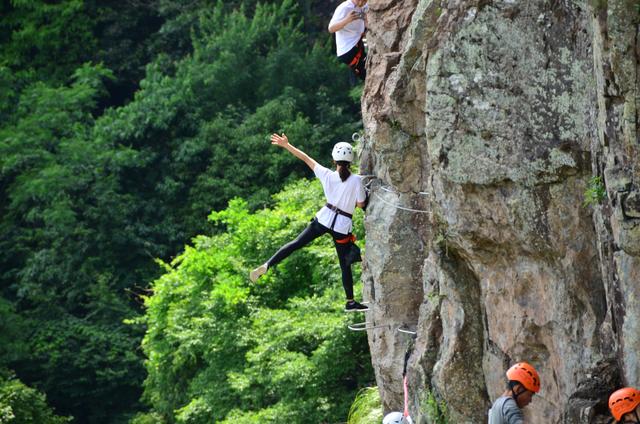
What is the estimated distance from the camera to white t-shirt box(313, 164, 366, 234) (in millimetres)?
13883

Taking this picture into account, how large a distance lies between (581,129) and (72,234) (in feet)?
82.9

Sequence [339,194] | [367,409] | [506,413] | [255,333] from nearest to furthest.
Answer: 1. [506,413]
2. [339,194]
3. [367,409]
4. [255,333]

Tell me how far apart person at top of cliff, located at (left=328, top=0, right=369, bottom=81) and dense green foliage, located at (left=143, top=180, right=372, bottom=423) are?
7.47 metres

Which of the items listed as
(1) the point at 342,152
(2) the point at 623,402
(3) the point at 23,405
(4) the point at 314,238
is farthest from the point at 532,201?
(3) the point at 23,405

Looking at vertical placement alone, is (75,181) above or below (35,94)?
below

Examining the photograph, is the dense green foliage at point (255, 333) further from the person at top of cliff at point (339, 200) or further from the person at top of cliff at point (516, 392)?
the person at top of cliff at point (516, 392)

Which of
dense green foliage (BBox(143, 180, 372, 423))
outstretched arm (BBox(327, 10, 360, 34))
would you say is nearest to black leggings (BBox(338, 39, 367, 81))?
outstretched arm (BBox(327, 10, 360, 34))

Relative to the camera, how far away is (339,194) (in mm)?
13945

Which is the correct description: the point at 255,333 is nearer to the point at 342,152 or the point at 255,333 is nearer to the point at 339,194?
the point at 339,194

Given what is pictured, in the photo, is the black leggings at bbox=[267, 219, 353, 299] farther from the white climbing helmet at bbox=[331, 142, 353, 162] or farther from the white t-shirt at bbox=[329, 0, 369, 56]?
the white t-shirt at bbox=[329, 0, 369, 56]

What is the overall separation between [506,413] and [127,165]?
26.8 meters

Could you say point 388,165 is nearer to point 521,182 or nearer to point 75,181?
point 521,182

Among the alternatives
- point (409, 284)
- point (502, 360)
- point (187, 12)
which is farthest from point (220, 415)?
point (187, 12)

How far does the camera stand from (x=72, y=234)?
34469mm
